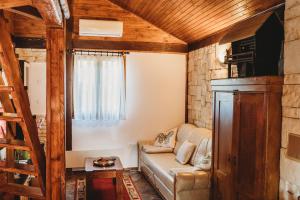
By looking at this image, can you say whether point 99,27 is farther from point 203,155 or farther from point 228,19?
point 203,155

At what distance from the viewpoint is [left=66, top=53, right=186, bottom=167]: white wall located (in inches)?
220

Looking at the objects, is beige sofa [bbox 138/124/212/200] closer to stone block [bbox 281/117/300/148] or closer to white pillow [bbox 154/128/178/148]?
white pillow [bbox 154/128/178/148]

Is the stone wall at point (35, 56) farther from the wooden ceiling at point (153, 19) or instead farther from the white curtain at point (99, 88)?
the white curtain at point (99, 88)

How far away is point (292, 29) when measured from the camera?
253cm

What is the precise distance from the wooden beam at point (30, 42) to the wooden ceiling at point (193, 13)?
1.54 m

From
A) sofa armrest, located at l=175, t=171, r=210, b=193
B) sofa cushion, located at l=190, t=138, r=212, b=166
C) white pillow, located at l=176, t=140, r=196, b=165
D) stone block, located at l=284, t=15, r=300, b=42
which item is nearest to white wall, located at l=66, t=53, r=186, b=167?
white pillow, located at l=176, t=140, r=196, b=165

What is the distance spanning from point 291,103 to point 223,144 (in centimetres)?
91

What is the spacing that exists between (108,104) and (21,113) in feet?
10.8

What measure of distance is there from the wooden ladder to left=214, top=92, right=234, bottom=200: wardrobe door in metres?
1.82

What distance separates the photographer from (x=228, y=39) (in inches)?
137

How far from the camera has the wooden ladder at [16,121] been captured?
2.21m

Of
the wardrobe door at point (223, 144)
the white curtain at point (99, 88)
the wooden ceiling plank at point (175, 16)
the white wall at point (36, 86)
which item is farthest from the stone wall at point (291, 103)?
the white wall at point (36, 86)

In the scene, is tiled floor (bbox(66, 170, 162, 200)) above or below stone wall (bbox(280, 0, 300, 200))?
below

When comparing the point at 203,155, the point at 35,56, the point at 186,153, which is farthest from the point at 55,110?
the point at 35,56
